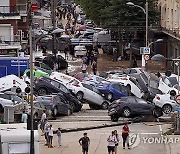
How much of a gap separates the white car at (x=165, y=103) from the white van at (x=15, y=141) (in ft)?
53.5

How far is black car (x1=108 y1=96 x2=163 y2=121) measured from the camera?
1510 inches

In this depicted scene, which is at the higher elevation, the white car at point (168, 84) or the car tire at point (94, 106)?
the white car at point (168, 84)

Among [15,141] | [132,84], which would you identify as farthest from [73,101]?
[15,141]

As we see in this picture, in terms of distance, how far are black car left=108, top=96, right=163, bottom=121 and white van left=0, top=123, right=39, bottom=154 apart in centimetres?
1380

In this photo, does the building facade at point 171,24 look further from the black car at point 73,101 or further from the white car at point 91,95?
the black car at point 73,101

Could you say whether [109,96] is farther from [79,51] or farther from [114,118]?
[79,51]

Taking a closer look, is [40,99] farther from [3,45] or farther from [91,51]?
[91,51]

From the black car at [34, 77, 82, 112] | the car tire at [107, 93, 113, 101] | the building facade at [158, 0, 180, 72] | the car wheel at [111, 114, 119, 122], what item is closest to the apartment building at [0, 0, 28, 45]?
the building facade at [158, 0, 180, 72]

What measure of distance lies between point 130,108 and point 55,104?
13.8 feet

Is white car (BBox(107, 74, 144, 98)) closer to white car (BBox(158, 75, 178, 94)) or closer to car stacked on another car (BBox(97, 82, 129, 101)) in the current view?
car stacked on another car (BBox(97, 82, 129, 101))

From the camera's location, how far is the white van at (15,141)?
78.4ft

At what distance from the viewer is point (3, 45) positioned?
60.9 meters

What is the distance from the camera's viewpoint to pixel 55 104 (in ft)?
130

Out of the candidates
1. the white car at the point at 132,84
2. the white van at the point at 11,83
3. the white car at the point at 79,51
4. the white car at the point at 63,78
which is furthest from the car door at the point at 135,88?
the white car at the point at 79,51
